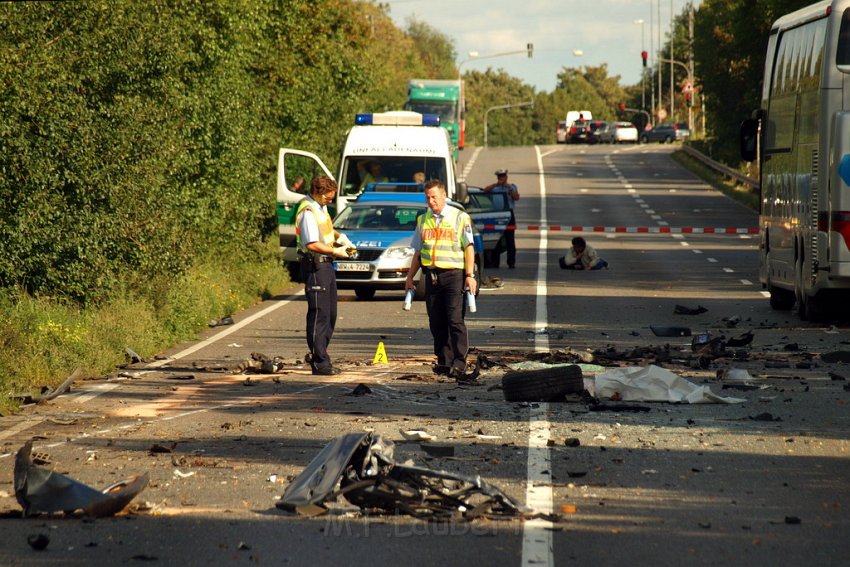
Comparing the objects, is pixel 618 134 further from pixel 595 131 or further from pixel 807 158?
pixel 807 158

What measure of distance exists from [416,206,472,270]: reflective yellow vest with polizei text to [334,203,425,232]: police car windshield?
10.4 m

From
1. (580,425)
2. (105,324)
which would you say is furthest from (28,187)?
(580,425)

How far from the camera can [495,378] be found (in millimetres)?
13703

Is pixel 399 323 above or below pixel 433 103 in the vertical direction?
below

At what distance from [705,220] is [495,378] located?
35063 millimetres

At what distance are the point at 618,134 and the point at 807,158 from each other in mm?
81646

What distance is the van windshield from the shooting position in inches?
1136

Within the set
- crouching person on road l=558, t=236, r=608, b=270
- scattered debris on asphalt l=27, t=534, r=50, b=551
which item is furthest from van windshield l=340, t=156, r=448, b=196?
scattered debris on asphalt l=27, t=534, r=50, b=551

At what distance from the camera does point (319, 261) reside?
47.0 ft

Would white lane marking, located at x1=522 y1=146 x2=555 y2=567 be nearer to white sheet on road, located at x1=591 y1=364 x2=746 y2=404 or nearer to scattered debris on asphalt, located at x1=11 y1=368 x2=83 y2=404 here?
white sheet on road, located at x1=591 y1=364 x2=746 y2=404

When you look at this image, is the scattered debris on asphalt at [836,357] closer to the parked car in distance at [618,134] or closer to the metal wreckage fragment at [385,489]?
the metal wreckage fragment at [385,489]

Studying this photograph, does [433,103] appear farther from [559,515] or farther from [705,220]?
[559,515]

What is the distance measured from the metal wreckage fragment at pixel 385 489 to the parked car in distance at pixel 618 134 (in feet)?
303

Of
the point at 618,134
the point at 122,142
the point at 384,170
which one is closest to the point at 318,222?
the point at 122,142
